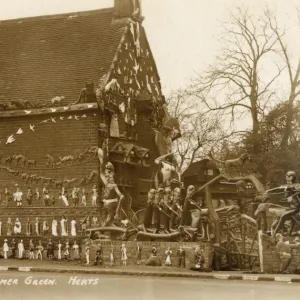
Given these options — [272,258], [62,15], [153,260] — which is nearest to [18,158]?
[62,15]

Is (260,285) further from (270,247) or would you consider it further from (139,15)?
(139,15)

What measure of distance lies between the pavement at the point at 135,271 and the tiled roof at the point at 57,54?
5.07 metres

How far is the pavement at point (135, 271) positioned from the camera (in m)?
14.0

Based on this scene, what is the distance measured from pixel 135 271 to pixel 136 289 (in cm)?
239

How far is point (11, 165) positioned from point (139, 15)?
621 centimetres

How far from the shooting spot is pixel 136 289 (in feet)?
41.9

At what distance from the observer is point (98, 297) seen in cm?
1201

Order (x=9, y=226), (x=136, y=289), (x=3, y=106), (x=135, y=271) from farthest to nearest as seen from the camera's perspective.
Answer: (x=3, y=106) → (x=9, y=226) → (x=135, y=271) → (x=136, y=289)

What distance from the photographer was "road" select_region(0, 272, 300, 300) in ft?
38.9

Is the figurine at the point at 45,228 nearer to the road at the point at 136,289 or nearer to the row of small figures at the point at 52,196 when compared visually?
the row of small figures at the point at 52,196

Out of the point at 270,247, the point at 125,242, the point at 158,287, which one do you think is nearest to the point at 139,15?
the point at 125,242

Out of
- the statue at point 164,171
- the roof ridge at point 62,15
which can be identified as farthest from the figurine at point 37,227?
the roof ridge at point 62,15

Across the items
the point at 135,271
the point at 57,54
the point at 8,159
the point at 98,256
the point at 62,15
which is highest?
the point at 62,15

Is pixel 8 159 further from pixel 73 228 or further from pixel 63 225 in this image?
pixel 73 228
